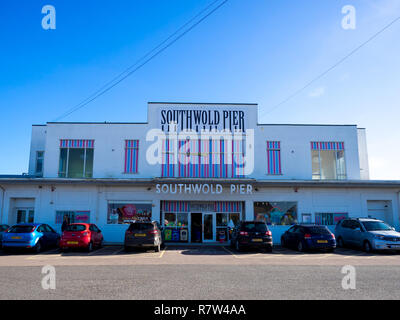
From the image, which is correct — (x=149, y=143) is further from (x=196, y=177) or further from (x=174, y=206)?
(x=174, y=206)

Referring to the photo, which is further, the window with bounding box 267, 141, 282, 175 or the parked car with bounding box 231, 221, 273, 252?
the window with bounding box 267, 141, 282, 175

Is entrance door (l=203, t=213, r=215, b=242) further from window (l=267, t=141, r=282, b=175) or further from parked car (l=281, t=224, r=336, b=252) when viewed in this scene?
parked car (l=281, t=224, r=336, b=252)

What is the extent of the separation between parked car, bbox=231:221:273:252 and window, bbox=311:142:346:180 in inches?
342

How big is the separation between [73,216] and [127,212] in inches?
134

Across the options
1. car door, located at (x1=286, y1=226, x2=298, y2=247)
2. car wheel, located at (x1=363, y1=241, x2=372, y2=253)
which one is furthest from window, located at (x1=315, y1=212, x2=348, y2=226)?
car wheel, located at (x1=363, y1=241, x2=372, y2=253)

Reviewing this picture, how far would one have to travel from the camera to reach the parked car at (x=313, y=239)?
1533cm

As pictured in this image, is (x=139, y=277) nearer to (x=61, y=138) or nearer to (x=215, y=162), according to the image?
(x=215, y=162)

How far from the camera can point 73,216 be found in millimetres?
20547

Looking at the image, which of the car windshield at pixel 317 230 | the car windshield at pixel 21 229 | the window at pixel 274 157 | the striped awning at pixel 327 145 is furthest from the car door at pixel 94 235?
the striped awning at pixel 327 145

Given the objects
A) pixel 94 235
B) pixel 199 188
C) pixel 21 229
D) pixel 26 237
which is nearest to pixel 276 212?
pixel 199 188

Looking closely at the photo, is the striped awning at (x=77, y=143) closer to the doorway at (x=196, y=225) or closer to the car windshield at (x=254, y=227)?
the doorway at (x=196, y=225)

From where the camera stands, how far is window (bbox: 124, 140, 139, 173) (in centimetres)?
2133

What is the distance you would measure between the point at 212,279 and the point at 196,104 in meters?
15.4

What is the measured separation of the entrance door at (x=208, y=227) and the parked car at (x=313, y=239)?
5877 millimetres
